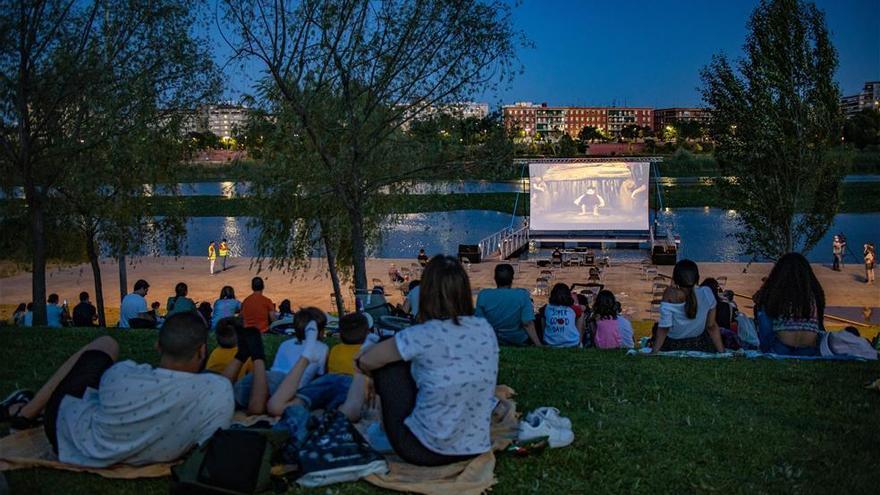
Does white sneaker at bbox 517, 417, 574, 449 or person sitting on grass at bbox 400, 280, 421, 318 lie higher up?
person sitting on grass at bbox 400, 280, 421, 318

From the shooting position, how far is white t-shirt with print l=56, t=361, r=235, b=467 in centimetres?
408

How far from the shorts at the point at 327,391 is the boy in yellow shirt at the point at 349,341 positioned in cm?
15

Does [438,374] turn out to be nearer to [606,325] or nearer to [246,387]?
[246,387]

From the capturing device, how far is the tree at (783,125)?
17.9m

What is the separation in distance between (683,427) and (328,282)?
21.2 metres

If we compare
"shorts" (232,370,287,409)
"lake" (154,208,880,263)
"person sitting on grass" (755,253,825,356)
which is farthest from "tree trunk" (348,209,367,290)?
"lake" (154,208,880,263)

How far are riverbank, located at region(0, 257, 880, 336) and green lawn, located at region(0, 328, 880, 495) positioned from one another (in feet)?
40.1

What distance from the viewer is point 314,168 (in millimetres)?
13125

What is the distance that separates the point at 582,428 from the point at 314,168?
909 centimetres

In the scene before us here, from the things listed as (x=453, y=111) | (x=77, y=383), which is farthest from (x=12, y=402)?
(x=453, y=111)

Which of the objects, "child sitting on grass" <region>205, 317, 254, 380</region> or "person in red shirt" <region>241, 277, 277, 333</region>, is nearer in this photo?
"child sitting on grass" <region>205, 317, 254, 380</region>

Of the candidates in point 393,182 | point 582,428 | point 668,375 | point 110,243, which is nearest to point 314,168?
point 393,182

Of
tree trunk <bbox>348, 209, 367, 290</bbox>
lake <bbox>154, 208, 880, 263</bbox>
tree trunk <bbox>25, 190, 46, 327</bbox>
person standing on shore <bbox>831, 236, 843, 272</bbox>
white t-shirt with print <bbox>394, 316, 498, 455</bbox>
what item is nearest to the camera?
white t-shirt with print <bbox>394, 316, 498, 455</bbox>

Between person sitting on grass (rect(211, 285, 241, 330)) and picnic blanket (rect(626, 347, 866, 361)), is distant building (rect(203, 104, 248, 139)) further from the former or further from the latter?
picnic blanket (rect(626, 347, 866, 361))
